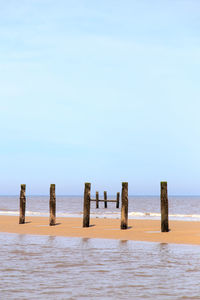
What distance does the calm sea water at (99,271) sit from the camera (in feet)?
27.5

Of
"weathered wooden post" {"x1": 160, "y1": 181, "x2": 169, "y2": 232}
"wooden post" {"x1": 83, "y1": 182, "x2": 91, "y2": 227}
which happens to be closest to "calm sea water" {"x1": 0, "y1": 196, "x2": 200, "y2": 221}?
"wooden post" {"x1": 83, "y1": 182, "x2": 91, "y2": 227}

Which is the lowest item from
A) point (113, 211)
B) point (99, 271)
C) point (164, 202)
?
point (99, 271)

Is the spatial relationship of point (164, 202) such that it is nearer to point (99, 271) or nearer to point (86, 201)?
point (86, 201)

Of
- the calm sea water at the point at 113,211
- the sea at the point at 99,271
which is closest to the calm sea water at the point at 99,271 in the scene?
the sea at the point at 99,271

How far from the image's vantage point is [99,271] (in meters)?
10.7

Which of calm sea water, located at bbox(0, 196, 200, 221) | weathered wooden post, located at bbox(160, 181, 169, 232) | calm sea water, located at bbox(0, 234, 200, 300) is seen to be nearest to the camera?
calm sea water, located at bbox(0, 234, 200, 300)

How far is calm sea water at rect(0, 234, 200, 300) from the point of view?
8.39 meters

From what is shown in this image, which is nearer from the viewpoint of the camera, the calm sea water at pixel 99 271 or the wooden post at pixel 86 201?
the calm sea water at pixel 99 271

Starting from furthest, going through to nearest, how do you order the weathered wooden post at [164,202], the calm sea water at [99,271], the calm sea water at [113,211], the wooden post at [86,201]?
the calm sea water at [113,211] < the wooden post at [86,201] < the weathered wooden post at [164,202] < the calm sea water at [99,271]

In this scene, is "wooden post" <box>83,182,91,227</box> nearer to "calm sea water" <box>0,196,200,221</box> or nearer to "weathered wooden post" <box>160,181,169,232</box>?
"weathered wooden post" <box>160,181,169,232</box>

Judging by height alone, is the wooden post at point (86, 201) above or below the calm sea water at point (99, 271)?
above

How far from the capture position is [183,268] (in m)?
11.1

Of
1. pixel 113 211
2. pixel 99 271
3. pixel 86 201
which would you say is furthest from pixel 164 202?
pixel 113 211

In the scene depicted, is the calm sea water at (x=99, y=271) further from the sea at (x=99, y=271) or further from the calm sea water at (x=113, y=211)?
the calm sea water at (x=113, y=211)
